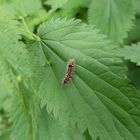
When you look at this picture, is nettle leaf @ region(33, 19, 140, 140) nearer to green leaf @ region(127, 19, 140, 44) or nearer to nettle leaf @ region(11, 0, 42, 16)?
nettle leaf @ region(11, 0, 42, 16)

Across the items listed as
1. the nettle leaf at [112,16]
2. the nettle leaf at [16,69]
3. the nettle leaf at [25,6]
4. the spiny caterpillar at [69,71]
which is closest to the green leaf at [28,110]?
the nettle leaf at [16,69]

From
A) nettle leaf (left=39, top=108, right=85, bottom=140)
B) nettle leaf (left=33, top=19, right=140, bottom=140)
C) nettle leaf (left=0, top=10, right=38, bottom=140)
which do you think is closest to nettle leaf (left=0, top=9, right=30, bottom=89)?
nettle leaf (left=0, top=10, right=38, bottom=140)

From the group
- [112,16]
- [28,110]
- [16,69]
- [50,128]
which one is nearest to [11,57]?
[16,69]

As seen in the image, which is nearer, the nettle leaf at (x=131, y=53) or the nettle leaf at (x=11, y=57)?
the nettle leaf at (x=11, y=57)

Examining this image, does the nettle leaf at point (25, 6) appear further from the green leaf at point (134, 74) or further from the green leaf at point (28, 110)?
the green leaf at point (134, 74)

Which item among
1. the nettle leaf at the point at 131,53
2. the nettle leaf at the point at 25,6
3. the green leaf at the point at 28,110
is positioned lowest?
the green leaf at the point at 28,110

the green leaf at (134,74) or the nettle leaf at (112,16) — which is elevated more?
the nettle leaf at (112,16)
